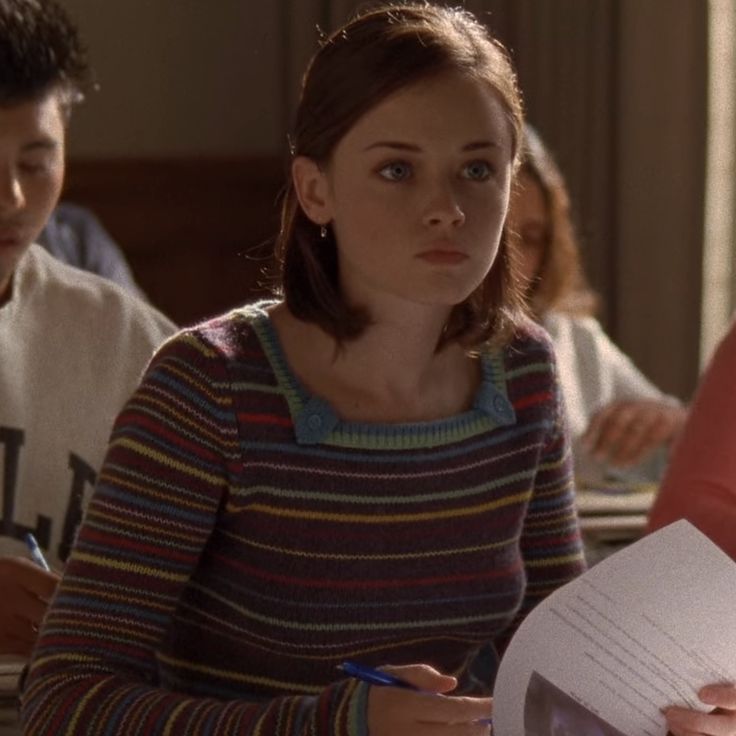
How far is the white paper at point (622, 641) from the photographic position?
1.25 meters

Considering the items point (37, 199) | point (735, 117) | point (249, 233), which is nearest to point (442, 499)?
point (37, 199)

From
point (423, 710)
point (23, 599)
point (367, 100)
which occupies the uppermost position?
point (367, 100)

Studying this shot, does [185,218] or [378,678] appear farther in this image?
[185,218]

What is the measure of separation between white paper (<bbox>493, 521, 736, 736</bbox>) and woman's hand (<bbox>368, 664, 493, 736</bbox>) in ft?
0.13

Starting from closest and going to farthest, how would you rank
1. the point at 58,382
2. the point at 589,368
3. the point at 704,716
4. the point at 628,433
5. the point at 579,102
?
1. the point at 704,716
2. the point at 58,382
3. the point at 628,433
4. the point at 589,368
5. the point at 579,102

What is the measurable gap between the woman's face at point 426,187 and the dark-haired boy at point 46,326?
0.61 m

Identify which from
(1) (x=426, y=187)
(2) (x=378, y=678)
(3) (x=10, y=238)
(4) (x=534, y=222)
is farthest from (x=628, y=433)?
(2) (x=378, y=678)

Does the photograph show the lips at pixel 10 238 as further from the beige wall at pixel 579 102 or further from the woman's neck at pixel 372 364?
the beige wall at pixel 579 102

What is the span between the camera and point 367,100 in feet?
4.49

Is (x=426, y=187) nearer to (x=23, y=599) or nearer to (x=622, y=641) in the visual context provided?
(x=622, y=641)

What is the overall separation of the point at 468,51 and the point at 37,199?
0.68 meters

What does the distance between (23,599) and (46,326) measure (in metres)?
0.56

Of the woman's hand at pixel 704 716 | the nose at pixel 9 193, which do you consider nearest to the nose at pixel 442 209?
the woman's hand at pixel 704 716

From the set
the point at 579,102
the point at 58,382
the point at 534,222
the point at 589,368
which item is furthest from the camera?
the point at 579,102
